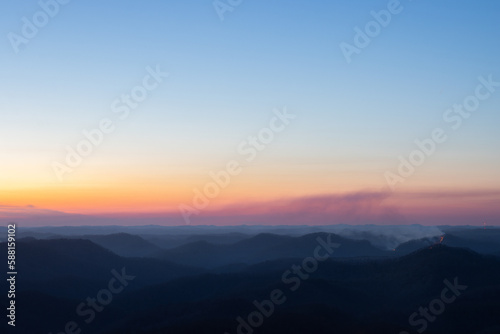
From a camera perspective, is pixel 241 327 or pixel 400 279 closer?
pixel 241 327

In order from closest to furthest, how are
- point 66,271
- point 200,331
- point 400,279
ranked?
point 200,331 < point 400,279 < point 66,271

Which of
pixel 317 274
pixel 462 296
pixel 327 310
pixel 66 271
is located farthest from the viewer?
pixel 66 271

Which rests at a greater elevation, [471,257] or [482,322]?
[471,257]

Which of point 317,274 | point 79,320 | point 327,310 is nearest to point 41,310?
point 79,320

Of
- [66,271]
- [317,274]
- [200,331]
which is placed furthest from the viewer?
[66,271]

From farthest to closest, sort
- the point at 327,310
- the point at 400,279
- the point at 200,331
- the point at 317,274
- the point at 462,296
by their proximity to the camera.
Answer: the point at 317,274, the point at 400,279, the point at 462,296, the point at 327,310, the point at 200,331

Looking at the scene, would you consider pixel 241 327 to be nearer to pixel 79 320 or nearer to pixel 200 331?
pixel 200 331

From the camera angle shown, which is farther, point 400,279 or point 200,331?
point 400,279

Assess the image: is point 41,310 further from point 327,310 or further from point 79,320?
point 327,310

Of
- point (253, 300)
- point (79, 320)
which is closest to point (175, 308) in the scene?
point (253, 300)
